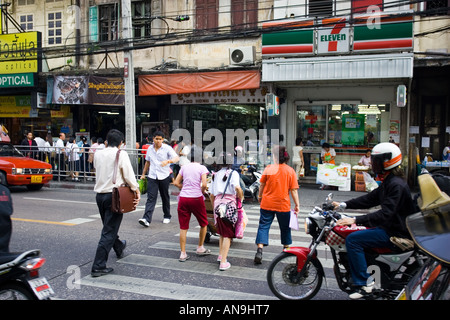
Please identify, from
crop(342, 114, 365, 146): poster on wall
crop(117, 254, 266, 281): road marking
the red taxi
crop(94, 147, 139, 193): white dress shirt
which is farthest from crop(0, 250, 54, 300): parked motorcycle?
crop(342, 114, 365, 146): poster on wall

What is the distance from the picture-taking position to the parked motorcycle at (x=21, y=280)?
3.23 meters

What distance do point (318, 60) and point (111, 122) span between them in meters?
10.8

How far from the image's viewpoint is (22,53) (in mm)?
17469

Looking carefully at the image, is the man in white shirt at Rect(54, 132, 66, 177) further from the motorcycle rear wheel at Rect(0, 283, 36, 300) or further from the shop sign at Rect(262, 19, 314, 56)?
the motorcycle rear wheel at Rect(0, 283, 36, 300)

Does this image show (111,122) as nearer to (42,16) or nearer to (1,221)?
(42,16)

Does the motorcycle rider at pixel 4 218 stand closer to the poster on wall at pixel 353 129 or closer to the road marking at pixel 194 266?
the road marking at pixel 194 266

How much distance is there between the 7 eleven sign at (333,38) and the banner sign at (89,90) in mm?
7729

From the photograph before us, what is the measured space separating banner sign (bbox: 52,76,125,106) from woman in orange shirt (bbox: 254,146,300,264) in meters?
11.3

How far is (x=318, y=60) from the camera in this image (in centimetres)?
1307

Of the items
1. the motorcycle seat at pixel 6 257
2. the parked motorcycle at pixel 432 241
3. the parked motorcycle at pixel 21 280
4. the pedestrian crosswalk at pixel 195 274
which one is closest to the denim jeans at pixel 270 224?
the pedestrian crosswalk at pixel 195 274

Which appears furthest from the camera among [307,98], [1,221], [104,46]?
[104,46]

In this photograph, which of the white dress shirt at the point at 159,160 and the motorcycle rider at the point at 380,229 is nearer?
the motorcycle rider at the point at 380,229

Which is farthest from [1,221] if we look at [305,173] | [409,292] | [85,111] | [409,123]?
[85,111]

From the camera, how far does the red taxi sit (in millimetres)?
12289
